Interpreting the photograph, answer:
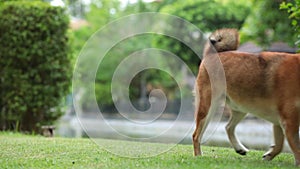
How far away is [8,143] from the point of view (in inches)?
332

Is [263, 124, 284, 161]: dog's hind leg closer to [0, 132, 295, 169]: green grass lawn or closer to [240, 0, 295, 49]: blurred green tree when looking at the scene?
[0, 132, 295, 169]: green grass lawn

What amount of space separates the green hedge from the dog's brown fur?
7009mm

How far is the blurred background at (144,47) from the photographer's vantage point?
523 inches

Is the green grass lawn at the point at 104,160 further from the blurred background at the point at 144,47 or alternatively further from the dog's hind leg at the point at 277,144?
the blurred background at the point at 144,47

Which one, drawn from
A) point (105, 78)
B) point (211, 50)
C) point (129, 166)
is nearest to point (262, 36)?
point (211, 50)

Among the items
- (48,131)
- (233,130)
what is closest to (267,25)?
(48,131)

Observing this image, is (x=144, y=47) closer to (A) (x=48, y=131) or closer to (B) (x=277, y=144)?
(A) (x=48, y=131)

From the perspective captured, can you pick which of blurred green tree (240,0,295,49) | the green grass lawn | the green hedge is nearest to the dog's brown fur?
the green grass lawn

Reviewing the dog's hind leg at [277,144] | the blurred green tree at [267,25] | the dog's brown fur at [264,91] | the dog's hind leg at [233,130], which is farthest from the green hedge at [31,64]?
the blurred green tree at [267,25]

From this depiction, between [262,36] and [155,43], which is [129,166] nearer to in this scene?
[262,36]

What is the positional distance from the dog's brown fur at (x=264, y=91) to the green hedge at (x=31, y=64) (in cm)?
701

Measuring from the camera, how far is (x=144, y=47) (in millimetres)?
34719

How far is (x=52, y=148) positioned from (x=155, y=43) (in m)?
26.0

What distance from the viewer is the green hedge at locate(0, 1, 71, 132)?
13.1 m
